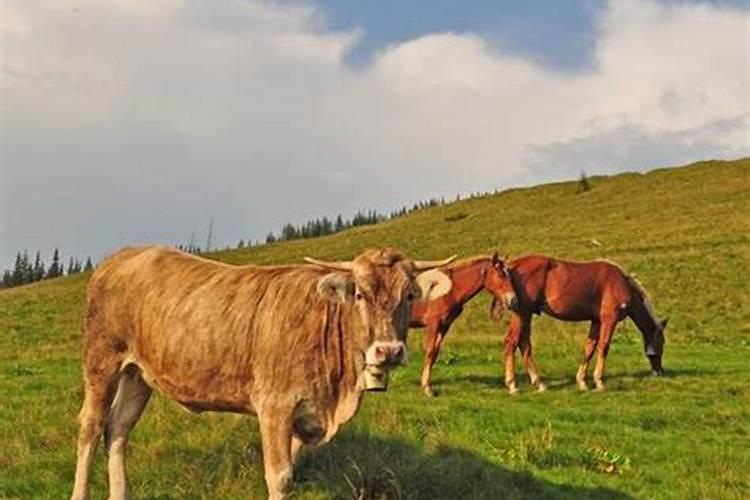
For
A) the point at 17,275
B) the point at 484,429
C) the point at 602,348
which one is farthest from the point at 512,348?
the point at 17,275

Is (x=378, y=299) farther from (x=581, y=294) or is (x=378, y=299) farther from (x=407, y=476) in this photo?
(x=581, y=294)

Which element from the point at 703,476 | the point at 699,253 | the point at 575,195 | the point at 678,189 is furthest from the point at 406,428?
the point at 575,195

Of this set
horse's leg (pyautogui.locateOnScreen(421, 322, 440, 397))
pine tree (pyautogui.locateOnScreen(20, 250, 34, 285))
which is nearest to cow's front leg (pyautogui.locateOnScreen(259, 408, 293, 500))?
horse's leg (pyautogui.locateOnScreen(421, 322, 440, 397))

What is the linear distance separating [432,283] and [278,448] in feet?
6.22

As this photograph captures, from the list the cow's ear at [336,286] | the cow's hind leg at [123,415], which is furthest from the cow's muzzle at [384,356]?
the cow's hind leg at [123,415]

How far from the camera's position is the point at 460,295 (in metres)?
19.1

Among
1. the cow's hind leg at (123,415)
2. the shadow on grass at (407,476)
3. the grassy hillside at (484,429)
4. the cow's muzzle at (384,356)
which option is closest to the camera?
the cow's muzzle at (384,356)

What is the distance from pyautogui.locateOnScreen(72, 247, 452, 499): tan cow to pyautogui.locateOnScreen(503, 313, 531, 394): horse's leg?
9.81m

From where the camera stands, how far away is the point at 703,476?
10953mm

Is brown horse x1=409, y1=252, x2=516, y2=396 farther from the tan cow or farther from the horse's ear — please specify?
the tan cow

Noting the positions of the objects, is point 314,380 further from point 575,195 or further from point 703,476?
point 575,195

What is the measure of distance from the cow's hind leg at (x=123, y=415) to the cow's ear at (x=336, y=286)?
2.67 m

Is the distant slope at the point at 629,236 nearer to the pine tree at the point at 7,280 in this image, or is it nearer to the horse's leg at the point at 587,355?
the horse's leg at the point at 587,355

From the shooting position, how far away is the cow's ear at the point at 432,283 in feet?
26.0
